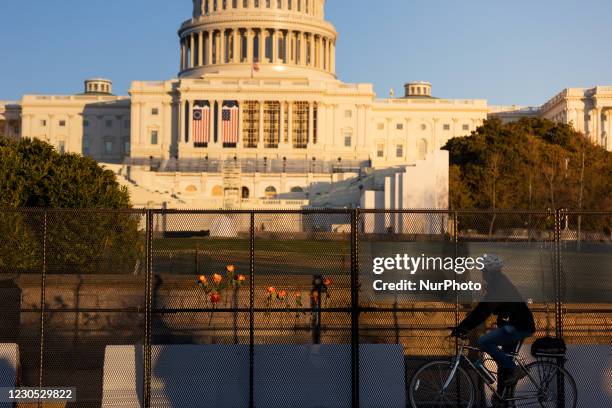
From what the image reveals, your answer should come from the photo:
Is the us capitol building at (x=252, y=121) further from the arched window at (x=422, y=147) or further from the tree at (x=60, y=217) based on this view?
the tree at (x=60, y=217)

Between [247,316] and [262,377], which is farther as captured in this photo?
[247,316]

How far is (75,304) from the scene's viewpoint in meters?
17.3

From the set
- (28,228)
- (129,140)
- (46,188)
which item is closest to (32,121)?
(129,140)

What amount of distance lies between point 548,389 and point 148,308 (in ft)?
18.7

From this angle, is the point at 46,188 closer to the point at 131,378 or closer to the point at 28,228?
the point at 28,228

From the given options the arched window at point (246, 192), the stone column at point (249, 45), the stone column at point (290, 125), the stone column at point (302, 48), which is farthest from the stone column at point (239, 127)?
the stone column at point (302, 48)

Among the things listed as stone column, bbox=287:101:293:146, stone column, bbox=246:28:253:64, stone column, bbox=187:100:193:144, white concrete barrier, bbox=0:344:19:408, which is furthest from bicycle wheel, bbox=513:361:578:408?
stone column, bbox=246:28:253:64

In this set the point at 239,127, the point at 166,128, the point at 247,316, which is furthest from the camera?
the point at 166,128

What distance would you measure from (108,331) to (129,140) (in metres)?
118

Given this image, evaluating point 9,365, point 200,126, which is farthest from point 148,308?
point 200,126

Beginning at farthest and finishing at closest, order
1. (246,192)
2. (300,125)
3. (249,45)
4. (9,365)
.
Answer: (249,45) → (300,125) → (246,192) → (9,365)

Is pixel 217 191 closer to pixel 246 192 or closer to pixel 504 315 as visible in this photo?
pixel 246 192

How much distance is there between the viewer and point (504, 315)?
1357 cm

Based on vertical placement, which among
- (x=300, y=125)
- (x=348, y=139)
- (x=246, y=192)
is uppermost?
(x=300, y=125)
